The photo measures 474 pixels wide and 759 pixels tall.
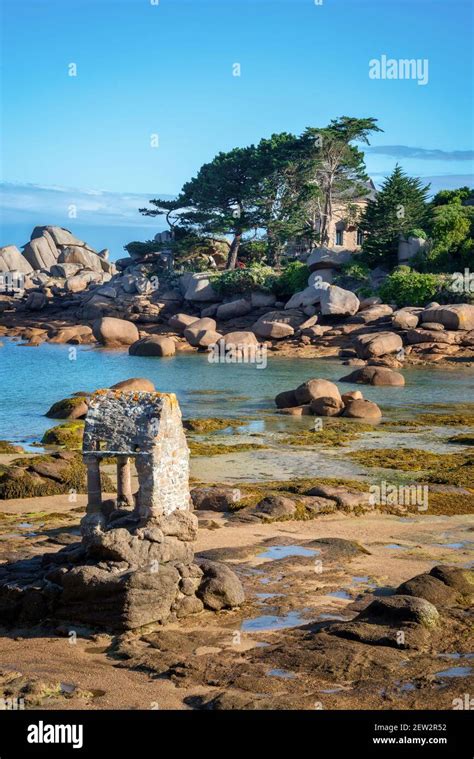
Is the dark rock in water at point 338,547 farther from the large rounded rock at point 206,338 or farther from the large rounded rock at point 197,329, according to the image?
the large rounded rock at point 197,329

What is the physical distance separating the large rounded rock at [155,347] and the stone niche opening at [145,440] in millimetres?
45156

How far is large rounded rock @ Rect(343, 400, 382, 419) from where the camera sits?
127ft

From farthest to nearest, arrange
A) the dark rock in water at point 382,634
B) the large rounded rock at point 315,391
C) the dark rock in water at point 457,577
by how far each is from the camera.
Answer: the large rounded rock at point 315,391, the dark rock in water at point 457,577, the dark rock in water at point 382,634

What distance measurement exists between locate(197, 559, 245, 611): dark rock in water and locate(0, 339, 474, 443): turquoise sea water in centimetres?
1852

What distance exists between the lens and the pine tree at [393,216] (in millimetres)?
69812

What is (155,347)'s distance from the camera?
62.8m

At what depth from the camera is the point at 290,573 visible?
18938 mm

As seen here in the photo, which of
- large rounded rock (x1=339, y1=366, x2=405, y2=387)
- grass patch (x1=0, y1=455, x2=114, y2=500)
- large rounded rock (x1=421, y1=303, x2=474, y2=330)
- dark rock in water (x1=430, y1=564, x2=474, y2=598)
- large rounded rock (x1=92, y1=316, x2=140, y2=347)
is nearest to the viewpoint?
dark rock in water (x1=430, y1=564, x2=474, y2=598)

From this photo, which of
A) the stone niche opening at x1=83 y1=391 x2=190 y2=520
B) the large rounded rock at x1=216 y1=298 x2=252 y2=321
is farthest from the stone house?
the stone niche opening at x1=83 y1=391 x2=190 y2=520

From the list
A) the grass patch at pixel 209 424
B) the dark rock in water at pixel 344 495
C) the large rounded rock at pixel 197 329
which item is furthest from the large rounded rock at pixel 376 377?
the dark rock in water at pixel 344 495

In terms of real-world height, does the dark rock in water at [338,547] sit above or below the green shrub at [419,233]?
below

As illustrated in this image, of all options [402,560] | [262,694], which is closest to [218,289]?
[402,560]

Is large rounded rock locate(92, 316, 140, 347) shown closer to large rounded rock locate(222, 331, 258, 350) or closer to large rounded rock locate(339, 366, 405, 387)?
large rounded rock locate(222, 331, 258, 350)

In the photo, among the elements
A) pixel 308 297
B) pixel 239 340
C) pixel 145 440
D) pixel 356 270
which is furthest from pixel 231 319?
pixel 145 440
